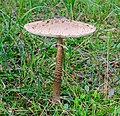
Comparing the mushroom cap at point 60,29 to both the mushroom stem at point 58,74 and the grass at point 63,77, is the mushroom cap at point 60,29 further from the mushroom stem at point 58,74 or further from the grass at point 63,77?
the grass at point 63,77

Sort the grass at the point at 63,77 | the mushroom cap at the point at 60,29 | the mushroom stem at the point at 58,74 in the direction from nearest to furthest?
Result: the mushroom cap at the point at 60,29 → the mushroom stem at the point at 58,74 → the grass at the point at 63,77

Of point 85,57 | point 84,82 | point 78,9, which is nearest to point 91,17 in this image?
point 78,9

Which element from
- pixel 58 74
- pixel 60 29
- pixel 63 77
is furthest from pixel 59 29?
pixel 63 77

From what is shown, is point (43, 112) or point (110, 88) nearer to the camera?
point (43, 112)

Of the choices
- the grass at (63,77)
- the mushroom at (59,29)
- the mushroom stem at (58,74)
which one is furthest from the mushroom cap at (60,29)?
the grass at (63,77)

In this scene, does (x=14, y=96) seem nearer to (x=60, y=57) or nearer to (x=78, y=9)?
(x=60, y=57)

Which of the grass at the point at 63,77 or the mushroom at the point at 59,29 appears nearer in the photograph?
the mushroom at the point at 59,29

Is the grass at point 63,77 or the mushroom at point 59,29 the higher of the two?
the mushroom at point 59,29

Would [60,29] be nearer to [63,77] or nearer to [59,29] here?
[59,29]
